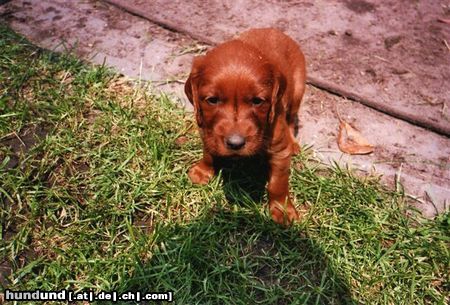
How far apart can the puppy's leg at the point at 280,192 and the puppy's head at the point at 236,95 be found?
29cm

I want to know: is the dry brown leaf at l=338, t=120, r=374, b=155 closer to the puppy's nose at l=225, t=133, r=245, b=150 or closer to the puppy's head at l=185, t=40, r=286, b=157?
the puppy's head at l=185, t=40, r=286, b=157

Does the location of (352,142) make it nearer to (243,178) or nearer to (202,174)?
(243,178)

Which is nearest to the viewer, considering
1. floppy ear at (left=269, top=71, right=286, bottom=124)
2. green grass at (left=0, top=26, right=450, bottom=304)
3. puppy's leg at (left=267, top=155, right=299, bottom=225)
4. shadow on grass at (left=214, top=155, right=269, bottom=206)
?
floppy ear at (left=269, top=71, right=286, bottom=124)

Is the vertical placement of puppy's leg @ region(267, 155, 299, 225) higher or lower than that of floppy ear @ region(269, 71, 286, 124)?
lower

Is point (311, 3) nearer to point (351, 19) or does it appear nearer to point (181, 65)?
point (351, 19)

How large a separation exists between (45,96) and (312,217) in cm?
258

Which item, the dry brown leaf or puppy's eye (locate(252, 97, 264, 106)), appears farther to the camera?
the dry brown leaf

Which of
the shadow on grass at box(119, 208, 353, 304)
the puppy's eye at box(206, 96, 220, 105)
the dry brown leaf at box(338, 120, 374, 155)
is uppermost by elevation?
the puppy's eye at box(206, 96, 220, 105)

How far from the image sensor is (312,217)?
3.12 m

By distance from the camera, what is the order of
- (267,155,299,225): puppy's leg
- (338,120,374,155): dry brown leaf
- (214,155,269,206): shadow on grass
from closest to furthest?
1. (267,155,299,225): puppy's leg
2. (214,155,269,206): shadow on grass
3. (338,120,374,155): dry brown leaf

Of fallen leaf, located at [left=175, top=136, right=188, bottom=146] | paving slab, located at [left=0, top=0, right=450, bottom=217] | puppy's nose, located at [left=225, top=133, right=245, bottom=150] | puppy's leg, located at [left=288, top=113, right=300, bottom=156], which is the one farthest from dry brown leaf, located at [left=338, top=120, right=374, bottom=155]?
puppy's nose, located at [left=225, top=133, right=245, bottom=150]

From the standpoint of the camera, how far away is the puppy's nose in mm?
2455

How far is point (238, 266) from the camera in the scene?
280cm

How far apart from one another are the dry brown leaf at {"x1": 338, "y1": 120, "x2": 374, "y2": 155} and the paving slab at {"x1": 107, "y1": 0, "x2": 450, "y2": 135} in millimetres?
398
